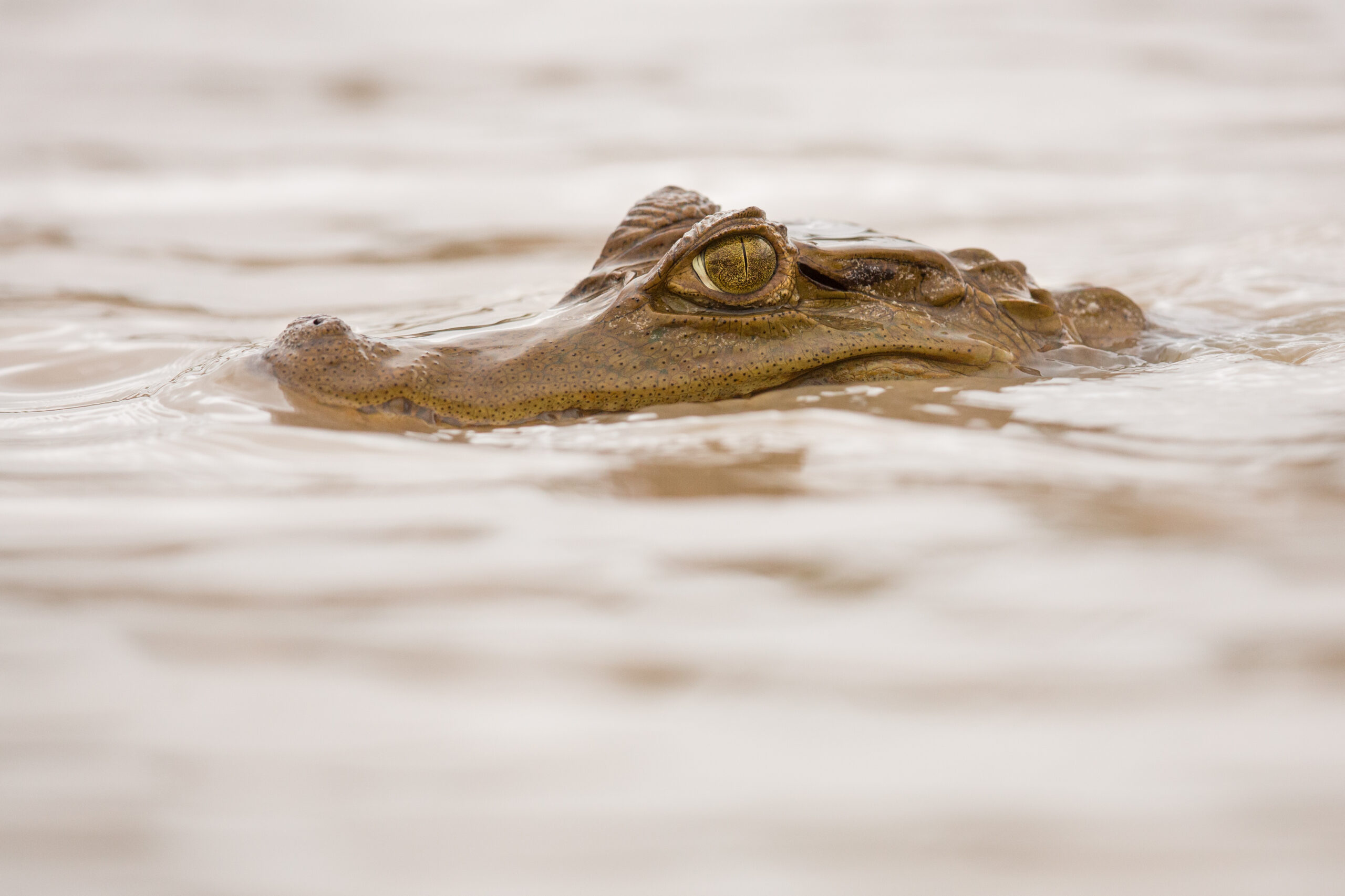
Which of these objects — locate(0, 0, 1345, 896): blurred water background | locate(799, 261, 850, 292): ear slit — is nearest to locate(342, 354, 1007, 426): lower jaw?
locate(0, 0, 1345, 896): blurred water background

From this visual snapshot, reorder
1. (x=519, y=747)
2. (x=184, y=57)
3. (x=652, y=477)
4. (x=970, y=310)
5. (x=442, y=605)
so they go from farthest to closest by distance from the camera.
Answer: (x=184, y=57) → (x=970, y=310) → (x=652, y=477) → (x=442, y=605) → (x=519, y=747)

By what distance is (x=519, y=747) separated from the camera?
130 centimetres

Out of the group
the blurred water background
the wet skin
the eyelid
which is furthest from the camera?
the eyelid

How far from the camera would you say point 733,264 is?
2.90m

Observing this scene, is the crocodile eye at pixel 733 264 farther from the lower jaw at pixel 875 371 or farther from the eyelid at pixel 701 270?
the lower jaw at pixel 875 371

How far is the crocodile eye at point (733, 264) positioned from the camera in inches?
114

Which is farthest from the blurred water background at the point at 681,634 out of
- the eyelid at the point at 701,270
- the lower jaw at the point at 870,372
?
the eyelid at the point at 701,270

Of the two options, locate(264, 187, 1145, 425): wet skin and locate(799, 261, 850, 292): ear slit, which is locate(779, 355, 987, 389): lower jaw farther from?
locate(799, 261, 850, 292): ear slit

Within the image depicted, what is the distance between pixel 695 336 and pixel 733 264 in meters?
0.22

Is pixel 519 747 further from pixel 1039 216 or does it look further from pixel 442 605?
pixel 1039 216

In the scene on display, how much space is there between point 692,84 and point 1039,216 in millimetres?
4662

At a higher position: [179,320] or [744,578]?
[179,320]

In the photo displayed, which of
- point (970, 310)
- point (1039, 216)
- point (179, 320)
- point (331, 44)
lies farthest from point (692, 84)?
point (970, 310)

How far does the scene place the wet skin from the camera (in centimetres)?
261
